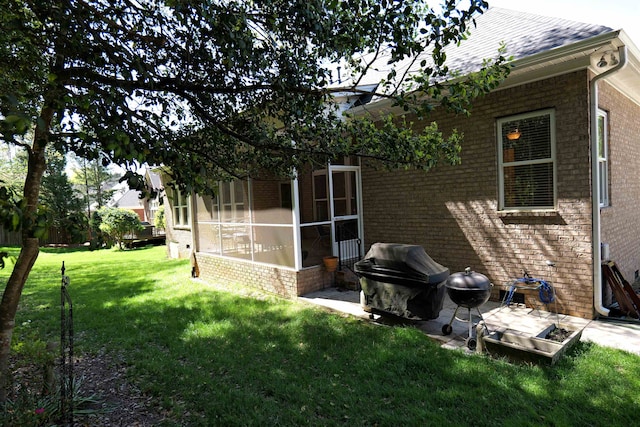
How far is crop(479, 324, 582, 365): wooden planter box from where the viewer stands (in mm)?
3996

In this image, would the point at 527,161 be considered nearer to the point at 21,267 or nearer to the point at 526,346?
the point at 526,346

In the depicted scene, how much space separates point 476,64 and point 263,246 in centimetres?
544

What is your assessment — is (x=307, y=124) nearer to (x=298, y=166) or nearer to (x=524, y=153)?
(x=298, y=166)

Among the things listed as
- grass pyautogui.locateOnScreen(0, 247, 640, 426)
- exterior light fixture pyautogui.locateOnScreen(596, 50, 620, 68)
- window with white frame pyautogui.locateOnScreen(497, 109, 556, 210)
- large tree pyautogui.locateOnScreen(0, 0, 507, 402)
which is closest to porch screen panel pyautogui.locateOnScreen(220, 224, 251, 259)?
grass pyautogui.locateOnScreen(0, 247, 640, 426)

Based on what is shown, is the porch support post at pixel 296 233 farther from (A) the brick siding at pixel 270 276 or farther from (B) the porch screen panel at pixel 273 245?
(A) the brick siding at pixel 270 276

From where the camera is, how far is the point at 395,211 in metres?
8.02

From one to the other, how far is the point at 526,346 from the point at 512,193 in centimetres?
289

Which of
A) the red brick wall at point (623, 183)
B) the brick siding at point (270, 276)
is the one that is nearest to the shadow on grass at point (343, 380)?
the brick siding at point (270, 276)

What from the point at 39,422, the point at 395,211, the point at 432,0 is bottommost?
the point at 39,422

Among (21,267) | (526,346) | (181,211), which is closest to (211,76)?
(21,267)

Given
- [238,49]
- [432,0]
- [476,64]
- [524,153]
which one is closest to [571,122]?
[524,153]

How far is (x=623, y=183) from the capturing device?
717 centimetres

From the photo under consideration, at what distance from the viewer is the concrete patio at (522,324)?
4.73m

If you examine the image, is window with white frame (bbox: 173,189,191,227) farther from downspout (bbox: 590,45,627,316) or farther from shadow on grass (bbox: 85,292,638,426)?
downspout (bbox: 590,45,627,316)
